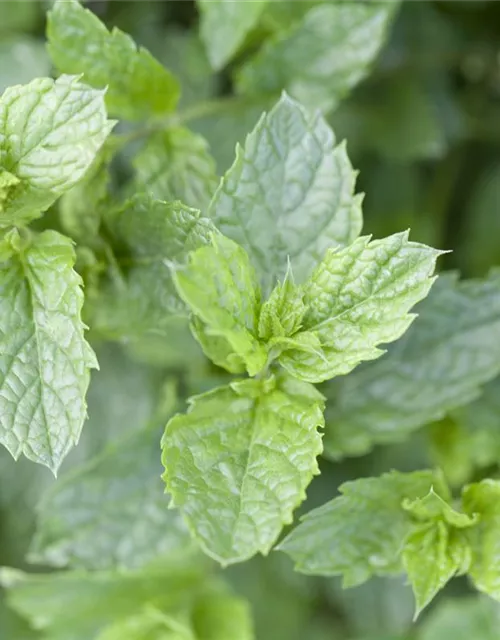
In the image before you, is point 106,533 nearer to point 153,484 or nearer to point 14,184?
point 153,484

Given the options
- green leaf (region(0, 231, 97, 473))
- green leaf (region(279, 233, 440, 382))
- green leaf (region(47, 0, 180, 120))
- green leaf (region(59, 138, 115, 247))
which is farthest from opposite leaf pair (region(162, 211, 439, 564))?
green leaf (region(47, 0, 180, 120))

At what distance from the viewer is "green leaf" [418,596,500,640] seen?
1342 mm

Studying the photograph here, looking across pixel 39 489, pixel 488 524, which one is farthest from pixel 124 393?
pixel 488 524

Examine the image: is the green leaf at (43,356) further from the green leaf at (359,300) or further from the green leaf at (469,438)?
the green leaf at (469,438)

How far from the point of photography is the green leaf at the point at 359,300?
79 centimetres

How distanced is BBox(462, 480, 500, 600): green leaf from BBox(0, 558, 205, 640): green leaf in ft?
1.68

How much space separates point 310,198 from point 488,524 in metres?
0.45

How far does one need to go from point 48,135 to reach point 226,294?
0.27 metres

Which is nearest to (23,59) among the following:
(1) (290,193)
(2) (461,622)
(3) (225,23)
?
(3) (225,23)

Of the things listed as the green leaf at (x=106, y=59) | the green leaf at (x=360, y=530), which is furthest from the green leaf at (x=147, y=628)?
the green leaf at (x=106, y=59)

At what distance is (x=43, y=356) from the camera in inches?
34.3

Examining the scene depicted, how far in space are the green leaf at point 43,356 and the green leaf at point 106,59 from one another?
255mm

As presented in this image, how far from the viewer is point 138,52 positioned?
41.2 inches

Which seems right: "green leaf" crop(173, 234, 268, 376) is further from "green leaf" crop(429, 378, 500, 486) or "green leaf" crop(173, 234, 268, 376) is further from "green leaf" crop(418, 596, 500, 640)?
"green leaf" crop(418, 596, 500, 640)
